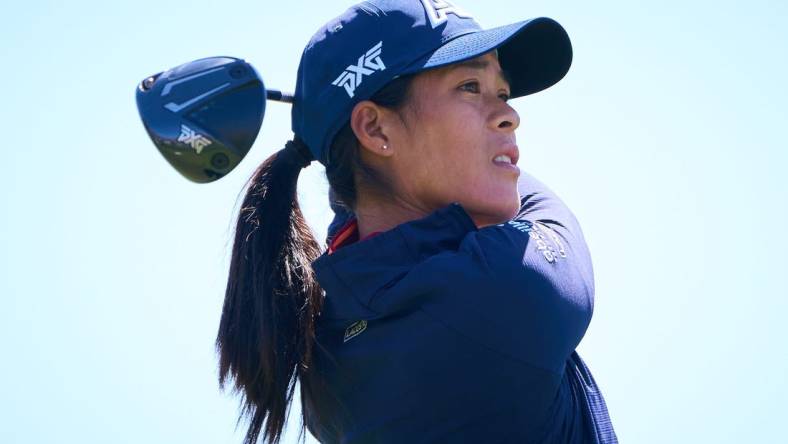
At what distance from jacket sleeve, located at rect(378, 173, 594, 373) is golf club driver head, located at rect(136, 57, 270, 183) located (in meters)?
0.65

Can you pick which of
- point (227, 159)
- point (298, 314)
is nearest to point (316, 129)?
point (227, 159)

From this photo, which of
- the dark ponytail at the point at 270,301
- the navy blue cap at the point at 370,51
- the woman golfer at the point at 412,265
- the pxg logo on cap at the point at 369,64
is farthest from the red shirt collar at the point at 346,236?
the pxg logo on cap at the point at 369,64

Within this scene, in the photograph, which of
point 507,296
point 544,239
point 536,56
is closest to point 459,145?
point 544,239

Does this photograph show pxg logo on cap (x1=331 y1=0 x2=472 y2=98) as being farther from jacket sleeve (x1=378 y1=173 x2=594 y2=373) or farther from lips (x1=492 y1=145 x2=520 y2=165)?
jacket sleeve (x1=378 y1=173 x2=594 y2=373)

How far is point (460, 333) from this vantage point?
2506mm

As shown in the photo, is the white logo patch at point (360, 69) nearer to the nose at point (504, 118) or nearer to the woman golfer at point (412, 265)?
the woman golfer at point (412, 265)

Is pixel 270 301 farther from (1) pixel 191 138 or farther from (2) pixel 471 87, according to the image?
(2) pixel 471 87

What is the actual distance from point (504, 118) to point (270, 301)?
89 cm

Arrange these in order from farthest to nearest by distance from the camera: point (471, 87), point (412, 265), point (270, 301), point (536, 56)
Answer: point (536, 56) → point (471, 87) → point (270, 301) → point (412, 265)

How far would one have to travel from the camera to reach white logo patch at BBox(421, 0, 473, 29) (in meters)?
2.98

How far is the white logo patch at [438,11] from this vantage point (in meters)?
2.98

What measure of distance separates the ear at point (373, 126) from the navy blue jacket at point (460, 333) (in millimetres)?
398

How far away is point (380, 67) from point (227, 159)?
0.55 m

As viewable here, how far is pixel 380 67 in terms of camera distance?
2916mm
